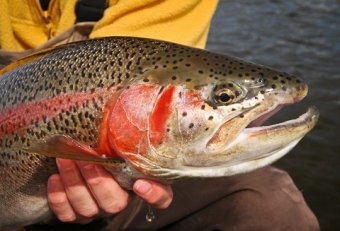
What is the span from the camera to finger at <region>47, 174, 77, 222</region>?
190cm

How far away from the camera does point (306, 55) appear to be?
6949 millimetres

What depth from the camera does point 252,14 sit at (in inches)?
362

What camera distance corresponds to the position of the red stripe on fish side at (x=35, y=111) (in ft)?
5.71

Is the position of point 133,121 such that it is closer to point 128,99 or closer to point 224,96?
point 128,99

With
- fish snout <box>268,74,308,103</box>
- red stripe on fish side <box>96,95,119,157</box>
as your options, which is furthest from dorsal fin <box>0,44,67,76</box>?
fish snout <box>268,74,308,103</box>

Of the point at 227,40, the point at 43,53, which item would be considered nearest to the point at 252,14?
the point at 227,40

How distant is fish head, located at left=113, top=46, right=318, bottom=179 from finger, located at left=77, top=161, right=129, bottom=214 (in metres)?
0.21

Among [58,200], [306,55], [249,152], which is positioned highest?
[249,152]

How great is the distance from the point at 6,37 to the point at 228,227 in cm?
168

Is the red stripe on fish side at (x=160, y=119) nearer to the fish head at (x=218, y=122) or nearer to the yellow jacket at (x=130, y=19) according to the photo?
the fish head at (x=218, y=122)

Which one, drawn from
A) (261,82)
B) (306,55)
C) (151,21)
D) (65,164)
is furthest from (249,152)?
(306,55)

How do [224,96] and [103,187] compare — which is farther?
[103,187]

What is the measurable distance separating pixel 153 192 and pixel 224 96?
0.46m

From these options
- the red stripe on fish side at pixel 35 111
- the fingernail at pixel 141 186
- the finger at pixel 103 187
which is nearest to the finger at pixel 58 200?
the finger at pixel 103 187
